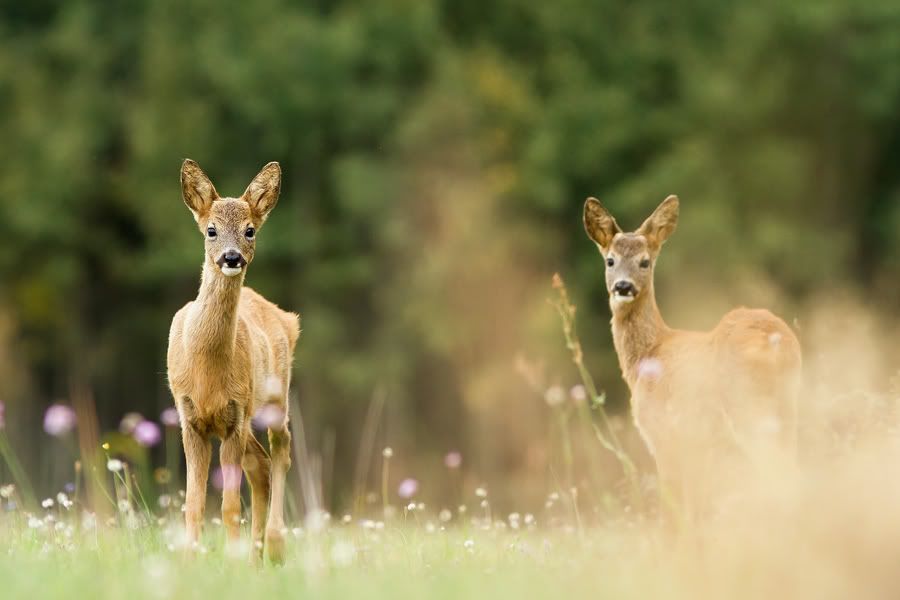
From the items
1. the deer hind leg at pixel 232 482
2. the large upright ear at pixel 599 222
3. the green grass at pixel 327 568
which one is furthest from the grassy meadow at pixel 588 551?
the large upright ear at pixel 599 222

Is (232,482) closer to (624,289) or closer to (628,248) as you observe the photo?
(624,289)

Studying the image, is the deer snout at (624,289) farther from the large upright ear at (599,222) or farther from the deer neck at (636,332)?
the large upright ear at (599,222)

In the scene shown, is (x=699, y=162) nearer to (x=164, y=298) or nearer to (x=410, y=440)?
(x=410, y=440)

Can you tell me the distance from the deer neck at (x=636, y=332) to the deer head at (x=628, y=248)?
1.4 inches

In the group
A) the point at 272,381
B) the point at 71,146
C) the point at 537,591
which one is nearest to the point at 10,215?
the point at 71,146

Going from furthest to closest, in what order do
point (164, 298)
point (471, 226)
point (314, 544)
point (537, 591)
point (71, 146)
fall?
1. point (164, 298)
2. point (71, 146)
3. point (471, 226)
4. point (314, 544)
5. point (537, 591)

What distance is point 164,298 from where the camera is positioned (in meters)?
29.3

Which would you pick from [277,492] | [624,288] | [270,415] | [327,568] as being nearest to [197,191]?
[270,415]

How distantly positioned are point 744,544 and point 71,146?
77.9 ft

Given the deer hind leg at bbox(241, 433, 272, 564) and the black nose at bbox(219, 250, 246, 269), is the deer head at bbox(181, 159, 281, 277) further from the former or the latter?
the deer hind leg at bbox(241, 433, 272, 564)

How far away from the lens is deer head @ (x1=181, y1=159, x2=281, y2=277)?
6805mm

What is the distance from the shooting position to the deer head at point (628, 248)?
8.30m

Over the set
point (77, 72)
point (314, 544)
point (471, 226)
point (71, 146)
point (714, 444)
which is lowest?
point (314, 544)

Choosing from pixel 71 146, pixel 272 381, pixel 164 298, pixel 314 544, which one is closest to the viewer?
pixel 314 544
